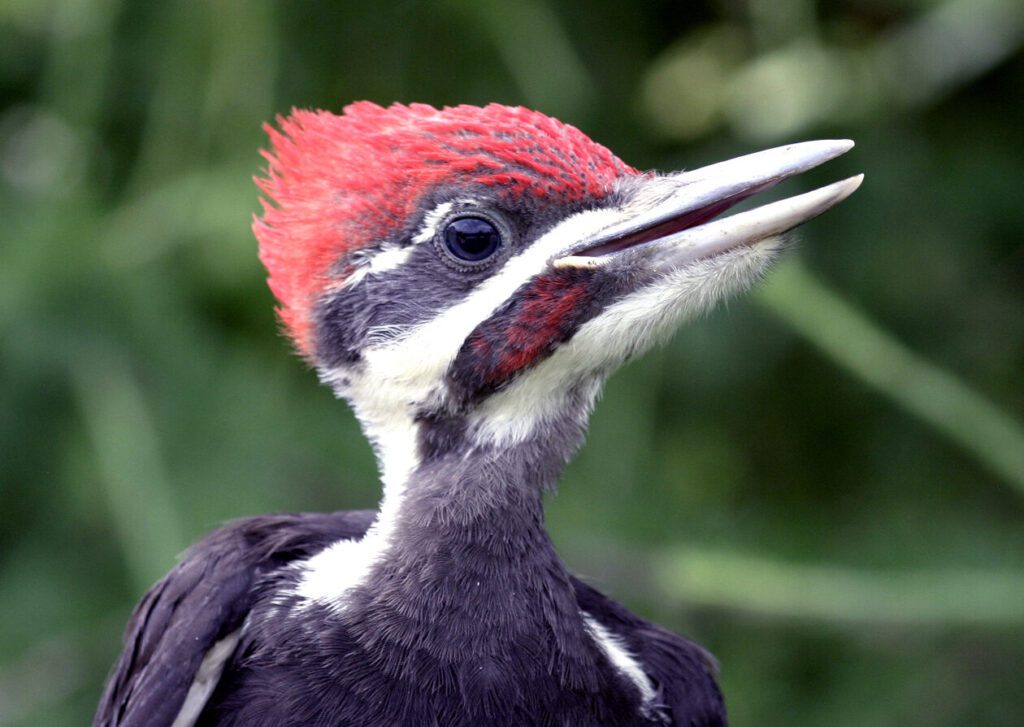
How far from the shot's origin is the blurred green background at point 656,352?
9.50ft

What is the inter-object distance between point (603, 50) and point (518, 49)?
0.92 feet

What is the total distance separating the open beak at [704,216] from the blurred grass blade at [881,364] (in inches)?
44.2

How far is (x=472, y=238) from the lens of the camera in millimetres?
1761

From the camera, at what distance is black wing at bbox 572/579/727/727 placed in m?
2.04

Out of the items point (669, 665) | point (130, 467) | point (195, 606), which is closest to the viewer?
point (195, 606)

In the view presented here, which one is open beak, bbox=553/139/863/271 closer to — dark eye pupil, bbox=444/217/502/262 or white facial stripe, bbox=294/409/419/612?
dark eye pupil, bbox=444/217/502/262

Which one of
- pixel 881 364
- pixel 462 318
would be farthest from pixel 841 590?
pixel 462 318

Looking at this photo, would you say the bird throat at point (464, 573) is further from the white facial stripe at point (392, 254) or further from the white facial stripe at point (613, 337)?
the white facial stripe at point (392, 254)

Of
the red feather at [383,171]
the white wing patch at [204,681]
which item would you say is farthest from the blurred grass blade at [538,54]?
the white wing patch at [204,681]

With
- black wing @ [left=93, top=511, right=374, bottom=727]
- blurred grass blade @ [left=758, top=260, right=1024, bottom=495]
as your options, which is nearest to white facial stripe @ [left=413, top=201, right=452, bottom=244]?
black wing @ [left=93, top=511, right=374, bottom=727]

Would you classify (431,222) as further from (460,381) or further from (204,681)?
(204,681)

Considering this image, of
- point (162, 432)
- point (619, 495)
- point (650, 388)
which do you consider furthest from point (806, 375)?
point (162, 432)

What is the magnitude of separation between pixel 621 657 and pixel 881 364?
1270 millimetres

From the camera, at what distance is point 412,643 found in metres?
1.73
